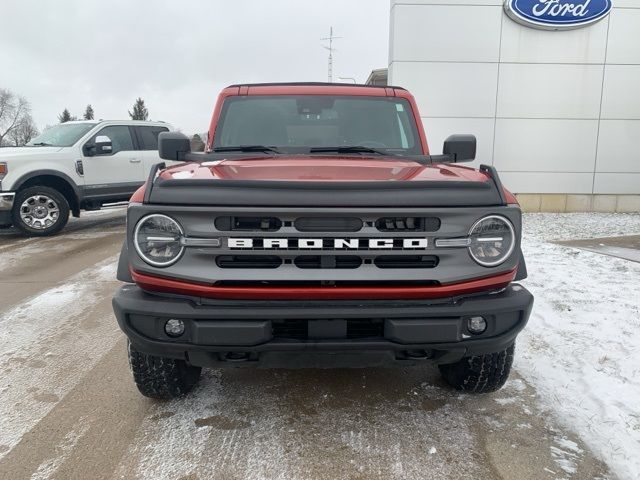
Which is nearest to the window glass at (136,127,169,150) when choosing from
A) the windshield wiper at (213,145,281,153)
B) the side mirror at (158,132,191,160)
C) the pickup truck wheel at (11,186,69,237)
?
the pickup truck wheel at (11,186,69,237)

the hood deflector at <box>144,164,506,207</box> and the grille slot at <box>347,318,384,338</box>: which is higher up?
the hood deflector at <box>144,164,506,207</box>

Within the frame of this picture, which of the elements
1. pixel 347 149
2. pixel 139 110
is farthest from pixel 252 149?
pixel 139 110

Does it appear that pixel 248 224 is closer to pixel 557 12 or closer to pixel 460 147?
pixel 460 147

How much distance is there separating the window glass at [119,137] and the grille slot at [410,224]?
823 centimetres

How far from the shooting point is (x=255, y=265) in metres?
2.11

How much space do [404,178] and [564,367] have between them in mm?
1916

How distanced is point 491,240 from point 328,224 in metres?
0.76

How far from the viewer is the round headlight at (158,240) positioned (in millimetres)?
2113

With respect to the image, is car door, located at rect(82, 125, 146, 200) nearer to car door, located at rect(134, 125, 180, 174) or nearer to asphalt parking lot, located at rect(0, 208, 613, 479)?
car door, located at rect(134, 125, 180, 174)

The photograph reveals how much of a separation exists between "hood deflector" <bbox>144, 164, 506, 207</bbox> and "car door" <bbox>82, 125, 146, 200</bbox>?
7.40m

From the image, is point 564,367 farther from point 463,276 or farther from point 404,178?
point 404,178

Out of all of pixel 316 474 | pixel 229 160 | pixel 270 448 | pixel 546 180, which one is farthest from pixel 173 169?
pixel 546 180

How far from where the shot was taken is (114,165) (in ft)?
29.9

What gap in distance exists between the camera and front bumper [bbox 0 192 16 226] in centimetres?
763
